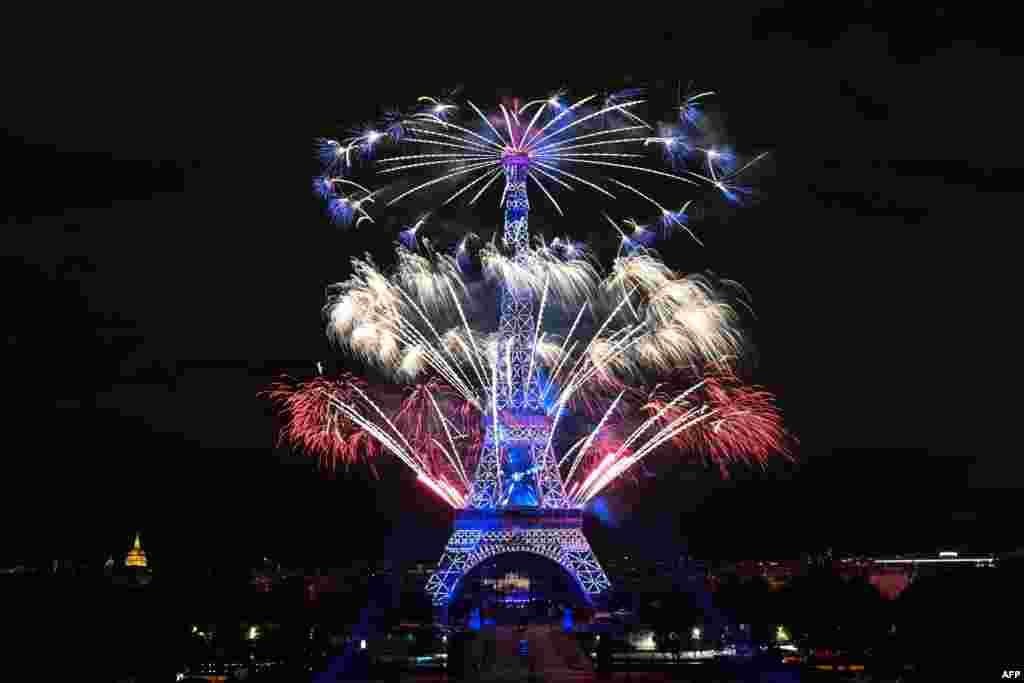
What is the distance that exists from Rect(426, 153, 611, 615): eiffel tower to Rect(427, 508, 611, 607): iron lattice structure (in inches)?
2.4

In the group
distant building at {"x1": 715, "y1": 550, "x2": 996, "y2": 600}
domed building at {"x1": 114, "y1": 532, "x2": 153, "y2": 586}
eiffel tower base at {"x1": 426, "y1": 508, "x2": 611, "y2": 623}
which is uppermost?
distant building at {"x1": 715, "y1": 550, "x2": 996, "y2": 600}

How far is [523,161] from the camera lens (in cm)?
6888

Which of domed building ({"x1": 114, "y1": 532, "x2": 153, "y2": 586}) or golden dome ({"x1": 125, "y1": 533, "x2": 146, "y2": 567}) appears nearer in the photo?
domed building ({"x1": 114, "y1": 532, "x2": 153, "y2": 586})

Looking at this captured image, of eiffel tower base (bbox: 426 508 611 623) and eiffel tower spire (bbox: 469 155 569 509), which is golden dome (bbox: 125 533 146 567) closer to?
eiffel tower base (bbox: 426 508 611 623)

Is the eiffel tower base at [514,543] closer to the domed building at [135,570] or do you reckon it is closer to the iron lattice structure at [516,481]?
the iron lattice structure at [516,481]

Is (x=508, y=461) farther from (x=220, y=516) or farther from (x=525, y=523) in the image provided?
(x=220, y=516)

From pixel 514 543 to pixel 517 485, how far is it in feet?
11.9

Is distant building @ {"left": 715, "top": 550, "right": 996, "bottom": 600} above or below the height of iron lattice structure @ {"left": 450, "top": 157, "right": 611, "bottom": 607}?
above

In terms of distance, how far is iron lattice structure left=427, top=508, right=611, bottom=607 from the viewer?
8362 cm

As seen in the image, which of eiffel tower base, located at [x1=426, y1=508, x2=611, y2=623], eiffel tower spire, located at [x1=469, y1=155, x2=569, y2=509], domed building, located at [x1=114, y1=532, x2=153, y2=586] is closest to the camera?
eiffel tower spire, located at [x1=469, y1=155, x2=569, y2=509]

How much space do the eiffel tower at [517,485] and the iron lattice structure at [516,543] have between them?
0.06 meters

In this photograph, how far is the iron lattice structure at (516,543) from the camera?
274 ft

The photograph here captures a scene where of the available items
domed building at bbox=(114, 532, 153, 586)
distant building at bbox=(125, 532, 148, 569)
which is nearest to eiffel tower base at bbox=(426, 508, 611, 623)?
domed building at bbox=(114, 532, 153, 586)

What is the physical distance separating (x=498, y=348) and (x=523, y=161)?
11.0m
